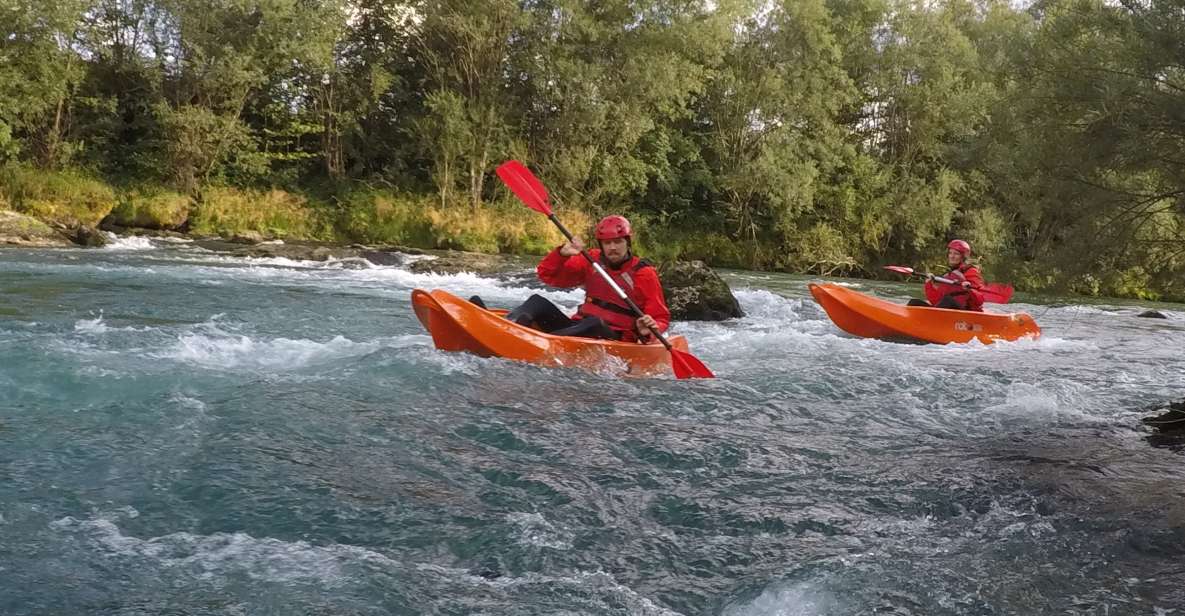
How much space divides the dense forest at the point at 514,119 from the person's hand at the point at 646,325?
11.7 m

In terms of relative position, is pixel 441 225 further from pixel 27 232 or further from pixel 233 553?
pixel 233 553

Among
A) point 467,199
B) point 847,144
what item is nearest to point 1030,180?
point 467,199

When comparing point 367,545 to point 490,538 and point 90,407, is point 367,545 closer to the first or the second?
point 490,538

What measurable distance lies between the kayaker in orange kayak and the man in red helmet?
3.92 metres

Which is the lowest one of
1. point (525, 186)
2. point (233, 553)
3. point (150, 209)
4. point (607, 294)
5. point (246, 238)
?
point (233, 553)

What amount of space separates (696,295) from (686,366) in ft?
13.6

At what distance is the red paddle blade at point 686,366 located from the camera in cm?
561

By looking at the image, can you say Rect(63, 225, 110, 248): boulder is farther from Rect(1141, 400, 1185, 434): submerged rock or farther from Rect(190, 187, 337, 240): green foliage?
Rect(1141, 400, 1185, 434): submerged rock

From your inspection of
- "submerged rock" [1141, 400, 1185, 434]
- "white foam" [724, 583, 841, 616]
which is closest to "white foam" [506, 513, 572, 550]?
"white foam" [724, 583, 841, 616]

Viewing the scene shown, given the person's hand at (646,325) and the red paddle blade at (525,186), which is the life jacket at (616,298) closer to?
the person's hand at (646,325)

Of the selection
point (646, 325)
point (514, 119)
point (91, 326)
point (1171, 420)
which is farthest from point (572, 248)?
point (514, 119)

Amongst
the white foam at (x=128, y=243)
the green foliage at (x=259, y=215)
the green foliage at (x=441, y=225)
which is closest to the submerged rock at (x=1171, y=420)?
the white foam at (x=128, y=243)

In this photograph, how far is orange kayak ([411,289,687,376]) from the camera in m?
5.60

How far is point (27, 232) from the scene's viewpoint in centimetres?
1377
